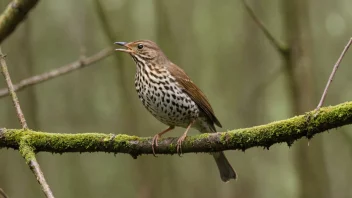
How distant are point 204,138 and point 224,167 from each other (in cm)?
221

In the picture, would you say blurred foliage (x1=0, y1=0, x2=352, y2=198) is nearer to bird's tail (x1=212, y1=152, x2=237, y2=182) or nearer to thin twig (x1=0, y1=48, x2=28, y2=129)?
bird's tail (x1=212, y1=152, x2=237, y2=182)

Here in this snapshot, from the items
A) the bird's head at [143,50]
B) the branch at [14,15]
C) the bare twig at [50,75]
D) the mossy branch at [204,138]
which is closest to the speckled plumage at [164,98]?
the bird's head at [143,50]

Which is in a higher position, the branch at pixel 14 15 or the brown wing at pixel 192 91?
the branch at pixel 14 15

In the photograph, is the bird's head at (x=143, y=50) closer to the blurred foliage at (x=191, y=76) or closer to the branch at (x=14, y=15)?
the branch at (x=14, y=15)

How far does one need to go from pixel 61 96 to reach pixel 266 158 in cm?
545

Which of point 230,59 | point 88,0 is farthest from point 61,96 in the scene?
point 230,59

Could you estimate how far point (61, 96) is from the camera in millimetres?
11750

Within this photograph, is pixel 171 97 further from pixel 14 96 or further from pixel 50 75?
pixel 14 96

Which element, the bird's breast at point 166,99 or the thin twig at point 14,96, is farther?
the bird's breast at point 166,99

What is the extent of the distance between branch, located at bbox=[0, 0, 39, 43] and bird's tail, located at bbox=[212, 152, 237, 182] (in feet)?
8.38

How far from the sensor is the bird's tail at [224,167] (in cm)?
567

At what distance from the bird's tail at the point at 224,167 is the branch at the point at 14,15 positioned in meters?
2.55

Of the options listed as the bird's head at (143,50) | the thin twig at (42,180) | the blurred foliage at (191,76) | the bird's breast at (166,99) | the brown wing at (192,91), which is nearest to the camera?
the thin twig at (42,180)

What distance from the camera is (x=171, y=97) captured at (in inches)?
211
